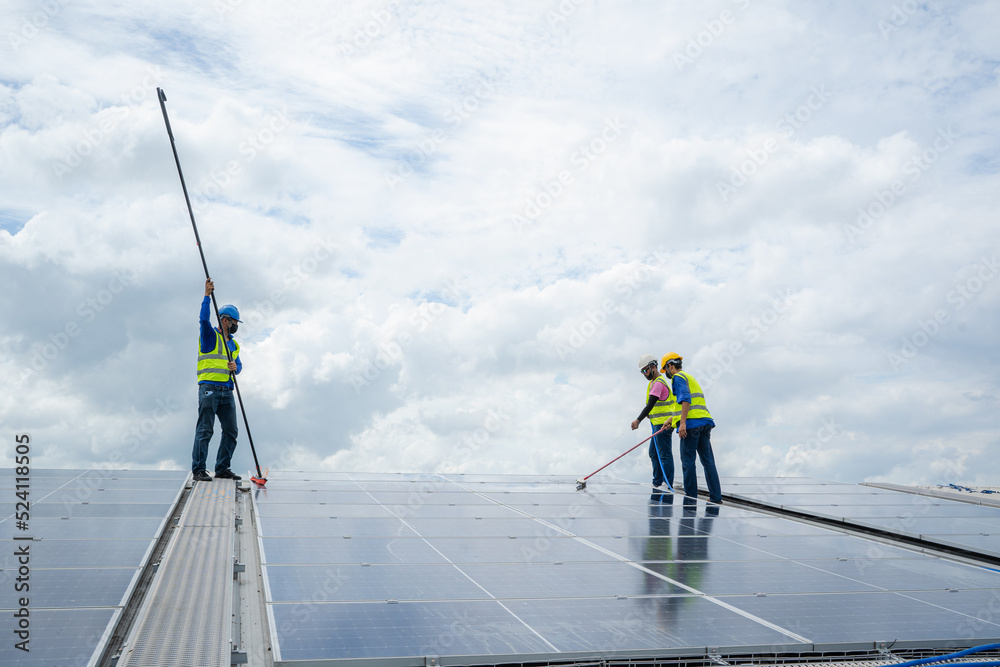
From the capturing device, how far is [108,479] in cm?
1116

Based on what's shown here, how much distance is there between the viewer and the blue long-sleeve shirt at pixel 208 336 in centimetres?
1096

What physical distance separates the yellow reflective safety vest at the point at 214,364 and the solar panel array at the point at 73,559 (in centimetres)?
176

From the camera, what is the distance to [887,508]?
36.6ft

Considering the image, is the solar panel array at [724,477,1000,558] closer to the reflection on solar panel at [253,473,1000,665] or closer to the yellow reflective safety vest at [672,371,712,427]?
the reflection on solar panel at [253,473,1000,665]

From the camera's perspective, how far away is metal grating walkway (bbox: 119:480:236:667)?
13.3 feet

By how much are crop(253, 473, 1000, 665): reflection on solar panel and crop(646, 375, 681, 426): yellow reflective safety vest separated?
3208 mm

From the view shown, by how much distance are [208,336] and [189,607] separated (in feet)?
23.0

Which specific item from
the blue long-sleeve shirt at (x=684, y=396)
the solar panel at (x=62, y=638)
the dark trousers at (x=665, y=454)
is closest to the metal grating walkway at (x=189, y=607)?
Result: the solar panel at (x=62, y=638)

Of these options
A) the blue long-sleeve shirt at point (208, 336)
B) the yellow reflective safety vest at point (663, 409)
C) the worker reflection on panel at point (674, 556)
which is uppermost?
the blue long-sleeve shirt at point (208, 336)

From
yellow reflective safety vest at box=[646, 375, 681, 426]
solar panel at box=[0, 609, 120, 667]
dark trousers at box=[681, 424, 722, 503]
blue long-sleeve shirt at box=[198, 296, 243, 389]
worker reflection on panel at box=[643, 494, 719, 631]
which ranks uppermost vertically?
blue long-sleeve shirt at box=[198, 296, 243, 389]

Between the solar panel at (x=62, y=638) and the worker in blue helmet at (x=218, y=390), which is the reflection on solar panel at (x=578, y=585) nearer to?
the solar panel at (x=62, y=638)

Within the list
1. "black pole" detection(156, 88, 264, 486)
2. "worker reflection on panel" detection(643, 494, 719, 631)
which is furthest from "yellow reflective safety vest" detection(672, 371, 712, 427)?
"black pole" detection(156, 88, 264, 486)

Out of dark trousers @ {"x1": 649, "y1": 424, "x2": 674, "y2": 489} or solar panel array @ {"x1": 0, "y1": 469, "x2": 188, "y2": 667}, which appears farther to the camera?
dark trousers @ {"x1": 649, "y1": 424, "x2": 674, "y2": 489}

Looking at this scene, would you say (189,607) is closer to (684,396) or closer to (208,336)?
(208,336)
